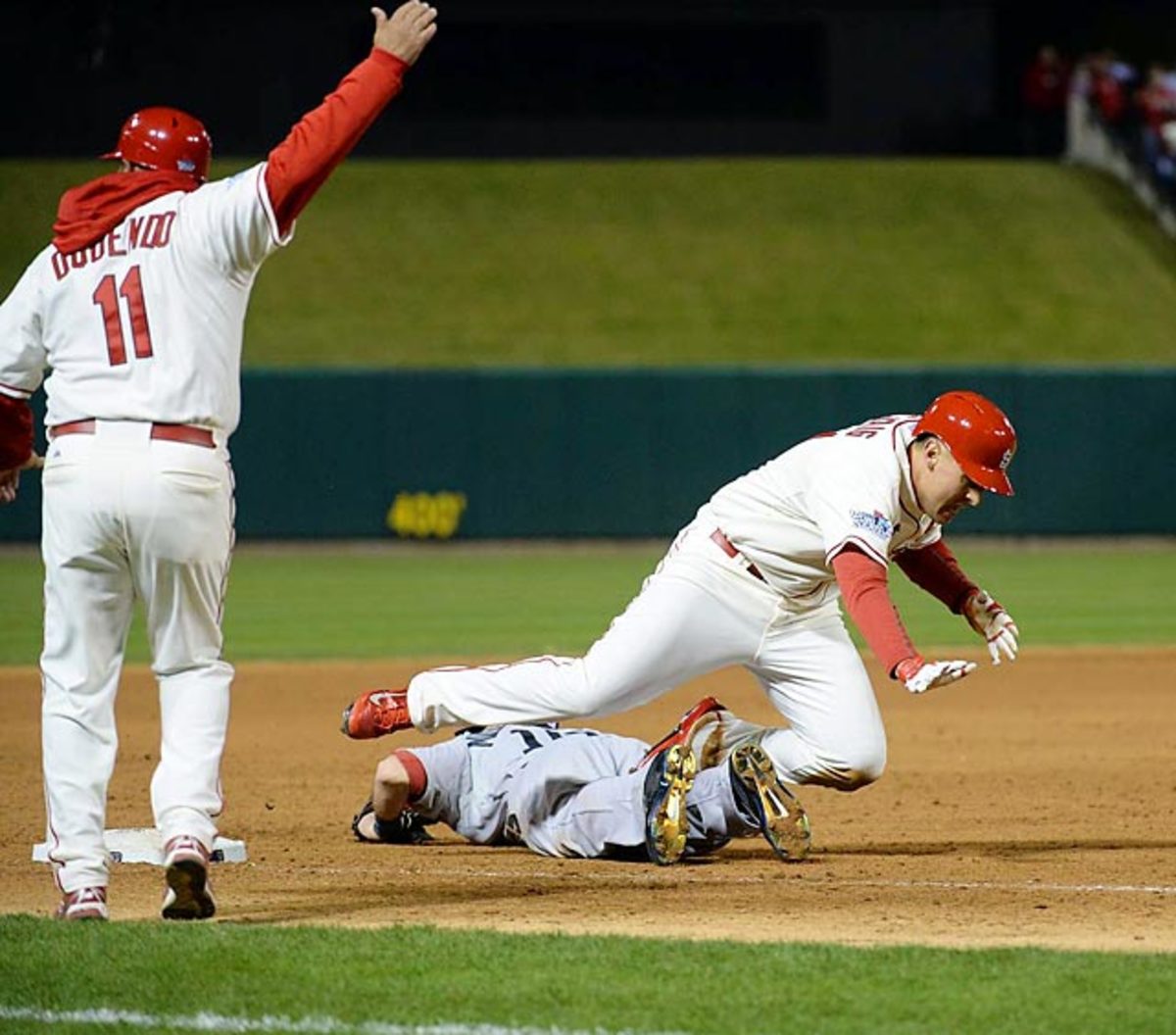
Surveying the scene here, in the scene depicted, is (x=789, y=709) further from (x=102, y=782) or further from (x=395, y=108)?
(x=395, y=108)

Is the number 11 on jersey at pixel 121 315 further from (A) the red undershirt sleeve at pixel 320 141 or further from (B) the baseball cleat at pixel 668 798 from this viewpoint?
(B) the baseball cleat at pixel 668 798

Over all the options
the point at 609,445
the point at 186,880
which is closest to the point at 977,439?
the point at 186,880

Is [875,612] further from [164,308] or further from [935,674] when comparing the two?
[164,308]

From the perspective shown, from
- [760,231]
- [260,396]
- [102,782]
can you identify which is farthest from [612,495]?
[102,782]

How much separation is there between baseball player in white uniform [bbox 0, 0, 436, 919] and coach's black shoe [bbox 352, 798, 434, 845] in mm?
1476

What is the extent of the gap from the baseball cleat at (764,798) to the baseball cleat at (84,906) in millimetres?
1892

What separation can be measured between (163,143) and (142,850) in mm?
2239

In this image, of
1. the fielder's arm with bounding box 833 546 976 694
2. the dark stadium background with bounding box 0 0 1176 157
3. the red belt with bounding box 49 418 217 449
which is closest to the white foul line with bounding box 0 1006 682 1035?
the red belt with bounding box 49 418 217 449

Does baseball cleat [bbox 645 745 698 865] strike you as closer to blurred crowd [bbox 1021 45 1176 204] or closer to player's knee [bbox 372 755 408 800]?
player's knee [bbox 372 755 408 800]

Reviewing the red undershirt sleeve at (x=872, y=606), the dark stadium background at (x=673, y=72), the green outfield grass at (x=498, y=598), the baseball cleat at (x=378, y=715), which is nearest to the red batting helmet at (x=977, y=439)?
the red undershirt sleeve at (x=872, y=606)

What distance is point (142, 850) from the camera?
6.53 m

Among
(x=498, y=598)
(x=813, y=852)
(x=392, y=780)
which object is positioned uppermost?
(x=392, y=780)

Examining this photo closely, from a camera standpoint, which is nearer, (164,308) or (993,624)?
(164,308)

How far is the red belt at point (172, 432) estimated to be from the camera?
5.14 m
